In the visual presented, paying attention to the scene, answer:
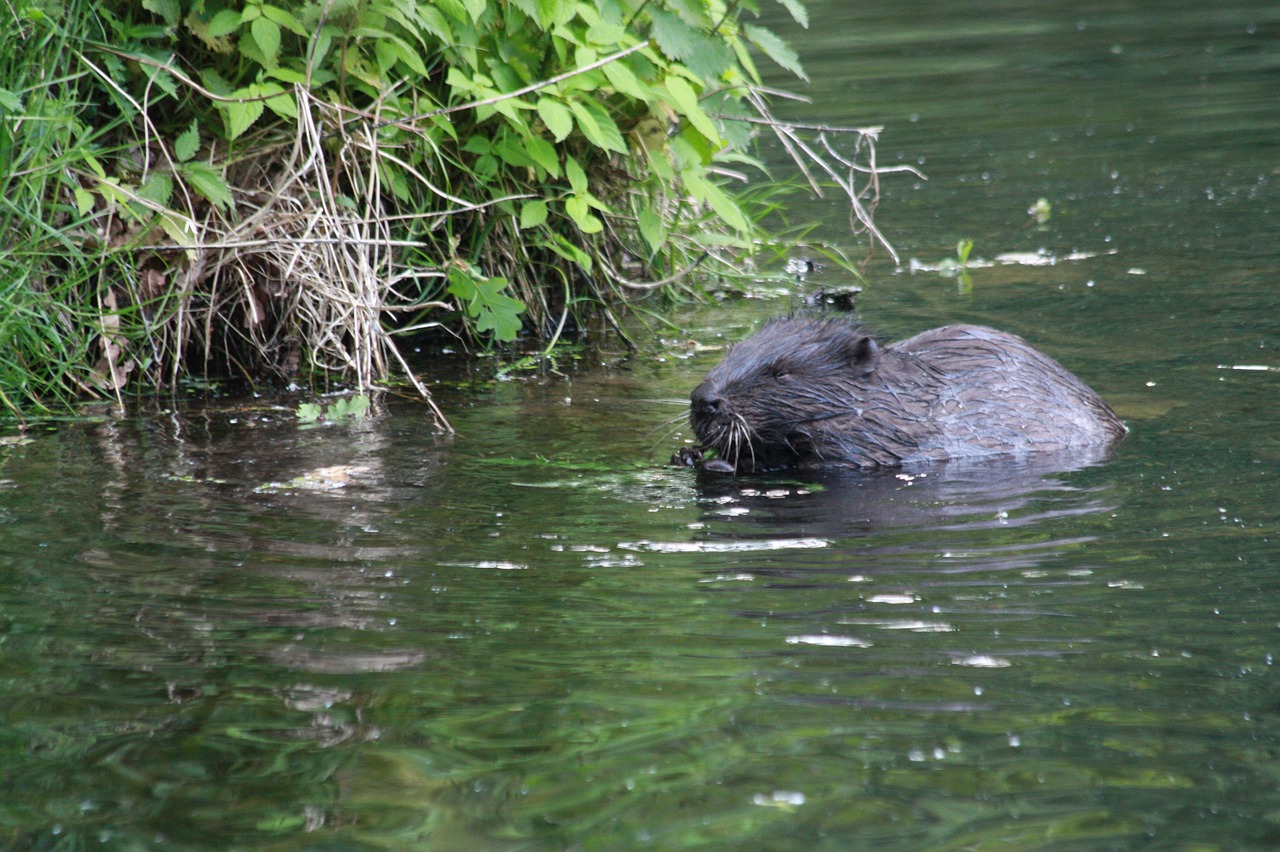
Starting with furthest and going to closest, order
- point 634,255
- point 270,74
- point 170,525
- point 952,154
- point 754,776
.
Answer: point 952,154
point 634,255
point 270,74
point 170,525
point 754,776

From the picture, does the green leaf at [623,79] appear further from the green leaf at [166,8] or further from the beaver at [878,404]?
the green leaf at [166,8]

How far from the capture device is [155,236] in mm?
5992

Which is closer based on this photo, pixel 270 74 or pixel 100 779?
pixel 100 779

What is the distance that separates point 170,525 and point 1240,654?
2.92 m

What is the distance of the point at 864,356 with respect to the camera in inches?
215

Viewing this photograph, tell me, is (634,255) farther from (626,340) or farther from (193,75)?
(193,75)

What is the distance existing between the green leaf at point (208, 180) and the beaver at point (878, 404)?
195cm

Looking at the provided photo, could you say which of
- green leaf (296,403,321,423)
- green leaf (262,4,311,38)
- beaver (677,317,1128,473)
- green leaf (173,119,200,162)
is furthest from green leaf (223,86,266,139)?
beaver (677,317,1128,473)

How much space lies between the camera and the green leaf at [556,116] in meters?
5.75

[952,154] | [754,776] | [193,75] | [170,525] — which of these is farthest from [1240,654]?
[952,154]

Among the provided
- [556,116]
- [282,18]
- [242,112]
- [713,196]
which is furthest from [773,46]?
[242,112]

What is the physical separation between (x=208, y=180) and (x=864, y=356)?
2506 millimetres

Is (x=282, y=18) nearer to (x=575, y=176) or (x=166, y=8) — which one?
(x=166, y=8)

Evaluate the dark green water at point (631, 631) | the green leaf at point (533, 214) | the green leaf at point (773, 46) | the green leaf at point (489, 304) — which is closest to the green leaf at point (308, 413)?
the dark green water at point (631, 631)
